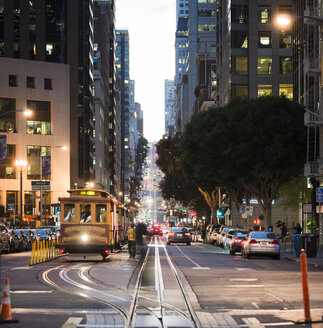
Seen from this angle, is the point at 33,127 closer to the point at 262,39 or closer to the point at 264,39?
the point at 262,39

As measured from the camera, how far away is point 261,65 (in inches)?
3457

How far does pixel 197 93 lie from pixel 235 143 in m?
85.6

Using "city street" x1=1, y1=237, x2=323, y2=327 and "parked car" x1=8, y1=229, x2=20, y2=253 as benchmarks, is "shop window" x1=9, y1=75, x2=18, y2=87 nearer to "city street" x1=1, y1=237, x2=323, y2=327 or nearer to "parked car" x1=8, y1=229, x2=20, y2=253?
"parked car" x1=8, y1=229, x2=20, y2=253

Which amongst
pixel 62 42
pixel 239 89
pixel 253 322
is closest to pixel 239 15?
pixel 239 89

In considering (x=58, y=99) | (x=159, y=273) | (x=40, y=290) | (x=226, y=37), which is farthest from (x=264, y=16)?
(x=40, y=290)

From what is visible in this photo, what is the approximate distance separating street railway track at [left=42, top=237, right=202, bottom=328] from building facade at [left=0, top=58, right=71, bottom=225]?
74924mm

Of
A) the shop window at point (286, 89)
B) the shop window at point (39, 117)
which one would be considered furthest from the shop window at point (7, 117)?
the shop window at point (286, 89)

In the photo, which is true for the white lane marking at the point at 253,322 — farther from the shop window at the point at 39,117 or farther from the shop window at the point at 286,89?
the shop window at the point at 39,117

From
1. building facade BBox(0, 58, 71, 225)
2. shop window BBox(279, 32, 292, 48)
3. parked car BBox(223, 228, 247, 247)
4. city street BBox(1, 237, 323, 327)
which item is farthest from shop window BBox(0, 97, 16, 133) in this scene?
city street BBox(1, 237, 323, 327)

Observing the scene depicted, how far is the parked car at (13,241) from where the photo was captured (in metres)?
45.5

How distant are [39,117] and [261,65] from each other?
112 ft

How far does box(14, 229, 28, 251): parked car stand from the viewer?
4789 centimetres

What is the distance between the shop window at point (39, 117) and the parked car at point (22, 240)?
5388cm

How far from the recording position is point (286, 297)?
55.9 ft
